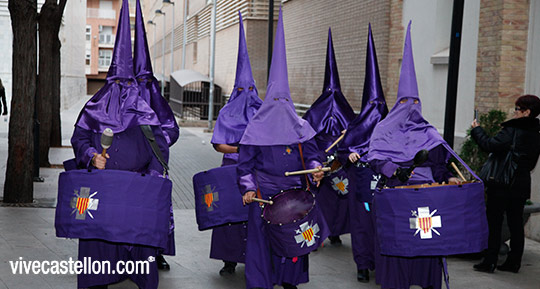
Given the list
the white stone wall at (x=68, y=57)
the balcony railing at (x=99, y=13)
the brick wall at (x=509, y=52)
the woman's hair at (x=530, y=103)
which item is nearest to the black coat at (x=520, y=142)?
the woman's hair at (x=530, y=103)

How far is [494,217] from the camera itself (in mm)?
7980

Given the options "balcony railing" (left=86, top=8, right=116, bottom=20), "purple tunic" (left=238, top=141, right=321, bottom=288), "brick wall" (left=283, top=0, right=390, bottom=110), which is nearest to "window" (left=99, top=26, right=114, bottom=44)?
"balcony railing" (left=86, top=8, right=116, bottom=20)

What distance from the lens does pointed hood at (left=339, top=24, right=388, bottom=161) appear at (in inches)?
313

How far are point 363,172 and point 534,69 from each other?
4.06 meters

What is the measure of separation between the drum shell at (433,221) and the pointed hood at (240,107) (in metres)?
2.47

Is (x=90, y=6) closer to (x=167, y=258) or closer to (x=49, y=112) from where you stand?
(x=49, y=112)

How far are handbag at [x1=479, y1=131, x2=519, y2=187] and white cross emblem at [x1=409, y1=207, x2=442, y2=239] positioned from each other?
2.22 meters

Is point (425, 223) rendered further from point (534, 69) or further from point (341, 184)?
point (534, 69)

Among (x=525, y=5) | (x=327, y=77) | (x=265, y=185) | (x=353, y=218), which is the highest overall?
(x=525, y=5)

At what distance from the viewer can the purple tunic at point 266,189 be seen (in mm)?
6422

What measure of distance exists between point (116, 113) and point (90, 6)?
8913 cm

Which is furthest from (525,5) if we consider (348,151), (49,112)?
(49,112)

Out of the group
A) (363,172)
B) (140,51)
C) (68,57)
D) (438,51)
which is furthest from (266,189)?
A: (68,57)

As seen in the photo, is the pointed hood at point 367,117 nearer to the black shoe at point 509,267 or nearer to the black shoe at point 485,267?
the black shoe at point 485,267
